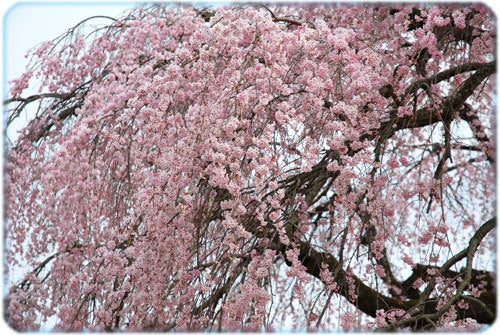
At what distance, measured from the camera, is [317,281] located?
11.8ft

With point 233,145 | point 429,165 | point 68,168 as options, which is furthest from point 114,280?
point 429,165

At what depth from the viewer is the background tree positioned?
2295 mm

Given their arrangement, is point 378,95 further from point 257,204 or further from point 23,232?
Result: point 23,232

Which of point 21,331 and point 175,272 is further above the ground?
point 175,272

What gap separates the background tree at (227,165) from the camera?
229cm

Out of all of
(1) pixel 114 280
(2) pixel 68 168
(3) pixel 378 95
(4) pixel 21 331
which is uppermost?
(3) pixel 378 95

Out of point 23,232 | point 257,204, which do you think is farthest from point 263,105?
point 23,232

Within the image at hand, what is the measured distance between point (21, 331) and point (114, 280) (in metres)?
0.57

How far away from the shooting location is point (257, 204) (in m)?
2.41

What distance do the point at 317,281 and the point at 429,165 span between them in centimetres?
150

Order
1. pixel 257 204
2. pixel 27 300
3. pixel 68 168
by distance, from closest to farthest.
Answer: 1. pixel 257 204
2. pixel 68 168
3. pixel 27 300

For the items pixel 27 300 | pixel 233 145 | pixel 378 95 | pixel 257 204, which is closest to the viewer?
pixel 233 145

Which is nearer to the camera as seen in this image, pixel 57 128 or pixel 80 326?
pixel 80 326

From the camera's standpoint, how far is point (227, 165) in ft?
7.48
